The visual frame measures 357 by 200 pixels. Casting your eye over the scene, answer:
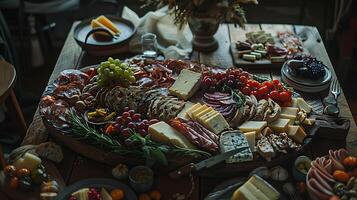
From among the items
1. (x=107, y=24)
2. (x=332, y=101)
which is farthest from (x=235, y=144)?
(x=107, y=24)

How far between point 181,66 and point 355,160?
1.03m

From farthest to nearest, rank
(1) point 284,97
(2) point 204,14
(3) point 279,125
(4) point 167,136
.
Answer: (2) point 204,14 → (1) point 284,97 → (3) point 279,125 → (4) point 167,136

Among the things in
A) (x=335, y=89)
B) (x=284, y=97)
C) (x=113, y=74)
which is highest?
(x=113, y=74)

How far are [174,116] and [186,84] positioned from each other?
0.24m

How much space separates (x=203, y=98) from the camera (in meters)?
2.15

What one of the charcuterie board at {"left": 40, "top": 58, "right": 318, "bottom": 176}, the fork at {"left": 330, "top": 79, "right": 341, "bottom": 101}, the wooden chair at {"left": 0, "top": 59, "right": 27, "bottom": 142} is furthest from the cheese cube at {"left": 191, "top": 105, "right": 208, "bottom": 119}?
the wooden chair at {"left": 0, "top": 59, "right": 27, "bottom": 142}

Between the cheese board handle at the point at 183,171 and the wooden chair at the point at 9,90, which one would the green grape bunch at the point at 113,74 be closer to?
the wooden chair at the point at 9,90

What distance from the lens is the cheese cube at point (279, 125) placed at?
1.93 metres

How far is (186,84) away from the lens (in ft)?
7.13

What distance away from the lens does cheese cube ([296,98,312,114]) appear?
2.08 meters

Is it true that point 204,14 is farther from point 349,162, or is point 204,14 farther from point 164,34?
point 349,162

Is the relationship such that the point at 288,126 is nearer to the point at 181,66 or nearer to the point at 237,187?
the point at 237,187

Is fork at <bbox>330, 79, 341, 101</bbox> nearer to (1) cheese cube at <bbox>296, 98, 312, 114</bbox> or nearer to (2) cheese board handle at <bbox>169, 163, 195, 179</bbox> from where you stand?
(1) cheese cube at <bbox>296, 98, 312, 114</bbox>

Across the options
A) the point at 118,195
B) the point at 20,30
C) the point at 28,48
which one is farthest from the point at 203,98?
the point at 28,48
